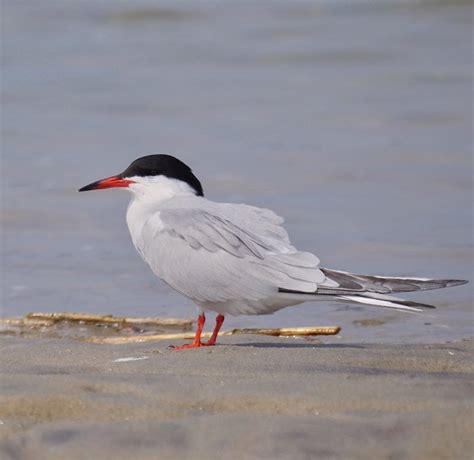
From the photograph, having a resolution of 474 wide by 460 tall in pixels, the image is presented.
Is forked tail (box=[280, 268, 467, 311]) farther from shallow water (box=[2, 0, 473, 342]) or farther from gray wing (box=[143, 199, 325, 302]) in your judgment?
shallow water (box=[2, 0, 473, 342])

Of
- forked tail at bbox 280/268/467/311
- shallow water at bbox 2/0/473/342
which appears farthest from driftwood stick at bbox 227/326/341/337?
forked tail at bbox 280/268/467/311

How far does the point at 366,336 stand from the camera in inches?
226

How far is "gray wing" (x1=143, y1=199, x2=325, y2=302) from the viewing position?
4.62 m

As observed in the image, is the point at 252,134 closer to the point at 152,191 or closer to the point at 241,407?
the point at 152,191

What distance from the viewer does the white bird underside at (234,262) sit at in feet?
14.9

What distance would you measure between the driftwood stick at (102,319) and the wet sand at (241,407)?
1.61 m

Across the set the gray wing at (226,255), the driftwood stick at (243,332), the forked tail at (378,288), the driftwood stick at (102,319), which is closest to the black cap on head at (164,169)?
the gray wing at (226,255)

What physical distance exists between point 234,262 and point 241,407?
4.63 ft

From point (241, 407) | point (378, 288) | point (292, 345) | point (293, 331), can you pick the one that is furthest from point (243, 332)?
point (241, 407)

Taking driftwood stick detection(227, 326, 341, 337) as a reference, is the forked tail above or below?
above

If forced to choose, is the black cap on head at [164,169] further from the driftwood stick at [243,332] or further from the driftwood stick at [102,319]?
the driftwood stick at [102,319]

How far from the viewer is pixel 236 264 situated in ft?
15.4

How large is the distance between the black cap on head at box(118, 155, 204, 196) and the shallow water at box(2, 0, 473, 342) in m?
1.08

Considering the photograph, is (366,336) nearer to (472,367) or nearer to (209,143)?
(472,367)
